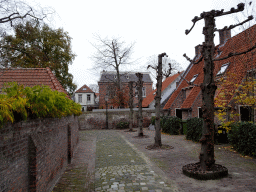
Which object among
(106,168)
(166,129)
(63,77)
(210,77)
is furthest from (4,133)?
(63,77)

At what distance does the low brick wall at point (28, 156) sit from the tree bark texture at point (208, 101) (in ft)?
14.3

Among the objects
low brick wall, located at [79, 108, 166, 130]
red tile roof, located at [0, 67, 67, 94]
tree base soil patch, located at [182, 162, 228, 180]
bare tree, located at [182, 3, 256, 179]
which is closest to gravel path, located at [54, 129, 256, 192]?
tree base soil patch, located at [182, 162, 228, 180]

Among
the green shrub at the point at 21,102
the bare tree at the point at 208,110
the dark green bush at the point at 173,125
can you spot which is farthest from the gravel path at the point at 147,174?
the dark green bush at the point at 173,125

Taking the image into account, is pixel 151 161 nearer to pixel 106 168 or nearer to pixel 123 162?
pixel 123 162

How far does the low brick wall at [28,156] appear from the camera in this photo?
110 inches

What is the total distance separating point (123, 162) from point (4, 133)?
19.2 feet

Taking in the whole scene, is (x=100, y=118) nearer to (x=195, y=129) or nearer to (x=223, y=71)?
(x=195, y=129)

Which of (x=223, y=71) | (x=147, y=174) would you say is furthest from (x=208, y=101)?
(x=223, y=71)

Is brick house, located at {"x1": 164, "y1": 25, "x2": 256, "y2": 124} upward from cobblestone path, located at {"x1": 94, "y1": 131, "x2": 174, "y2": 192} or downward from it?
upward

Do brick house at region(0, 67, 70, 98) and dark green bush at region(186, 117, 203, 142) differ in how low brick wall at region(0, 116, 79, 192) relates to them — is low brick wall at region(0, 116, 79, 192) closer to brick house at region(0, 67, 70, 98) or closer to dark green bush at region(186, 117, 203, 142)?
brick house at region(0, 67, 70, 98)

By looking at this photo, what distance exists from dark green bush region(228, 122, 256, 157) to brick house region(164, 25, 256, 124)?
222 centimetres

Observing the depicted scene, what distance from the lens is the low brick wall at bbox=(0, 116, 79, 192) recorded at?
9.20 ft

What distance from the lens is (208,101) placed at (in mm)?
6270

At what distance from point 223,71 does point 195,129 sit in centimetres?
546
